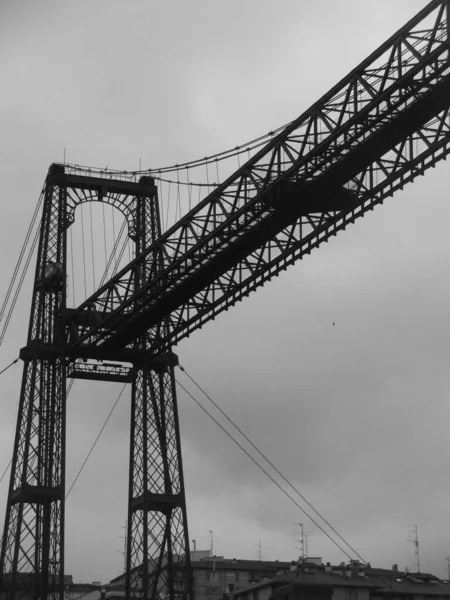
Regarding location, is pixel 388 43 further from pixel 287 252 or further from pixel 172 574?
pixel 172 574

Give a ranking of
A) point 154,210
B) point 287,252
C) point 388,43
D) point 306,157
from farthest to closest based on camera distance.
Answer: point 154,210
point 287,252
point 306,157
point 388,43

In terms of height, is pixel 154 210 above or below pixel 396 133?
above

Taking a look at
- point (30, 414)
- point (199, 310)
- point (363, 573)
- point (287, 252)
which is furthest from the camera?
point (363, 573)

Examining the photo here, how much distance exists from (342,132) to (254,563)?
215ft

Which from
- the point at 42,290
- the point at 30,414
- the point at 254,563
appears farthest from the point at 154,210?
the point at 254,563

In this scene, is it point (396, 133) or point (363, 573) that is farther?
point (363, 573)

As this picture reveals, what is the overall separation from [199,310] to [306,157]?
32.3 ft

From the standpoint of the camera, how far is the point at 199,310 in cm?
4356

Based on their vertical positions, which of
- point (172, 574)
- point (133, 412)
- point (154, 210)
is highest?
point (154, 210)

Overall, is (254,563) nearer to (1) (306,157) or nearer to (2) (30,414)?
(2) (30,414)

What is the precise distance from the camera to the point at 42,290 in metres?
48.7

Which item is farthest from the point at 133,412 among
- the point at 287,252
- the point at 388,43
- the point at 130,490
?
the point at 388,43

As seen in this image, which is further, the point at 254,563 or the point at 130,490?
the point at 254,563

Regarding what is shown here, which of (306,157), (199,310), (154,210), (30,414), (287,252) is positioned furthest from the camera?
(154,210)
